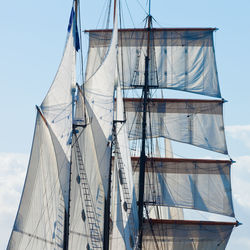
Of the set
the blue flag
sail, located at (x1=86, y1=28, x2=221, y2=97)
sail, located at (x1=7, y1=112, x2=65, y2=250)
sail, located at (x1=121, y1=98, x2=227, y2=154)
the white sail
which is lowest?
sail, located at (x1=7, y1=112, x2=65, y2=250)

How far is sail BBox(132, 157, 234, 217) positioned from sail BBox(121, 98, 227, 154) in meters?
2.10

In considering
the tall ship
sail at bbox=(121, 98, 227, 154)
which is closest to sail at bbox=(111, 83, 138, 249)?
the tall ship

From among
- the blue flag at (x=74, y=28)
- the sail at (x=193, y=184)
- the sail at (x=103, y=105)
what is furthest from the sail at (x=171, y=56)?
the blue flag at (x=74, y=28)

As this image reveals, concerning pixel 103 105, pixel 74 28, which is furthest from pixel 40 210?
pixel 74 28

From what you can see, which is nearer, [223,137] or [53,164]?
[53,164]

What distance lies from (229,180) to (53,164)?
75.4 feet

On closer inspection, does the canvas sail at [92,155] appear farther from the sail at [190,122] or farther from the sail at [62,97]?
the sail at [190,122]

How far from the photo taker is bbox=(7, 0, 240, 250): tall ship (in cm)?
5103

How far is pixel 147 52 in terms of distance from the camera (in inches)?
2562

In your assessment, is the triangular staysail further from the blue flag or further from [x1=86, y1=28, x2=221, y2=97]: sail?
[x1=86, y1=28, x2=221, y2=97]: sail

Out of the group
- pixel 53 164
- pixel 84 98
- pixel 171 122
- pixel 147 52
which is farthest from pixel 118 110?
pixel 171 122

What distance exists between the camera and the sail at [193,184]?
68500 mm

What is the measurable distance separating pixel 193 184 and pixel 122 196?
16.4m

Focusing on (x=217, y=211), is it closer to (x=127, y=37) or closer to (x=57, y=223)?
(x=127, y=37)
